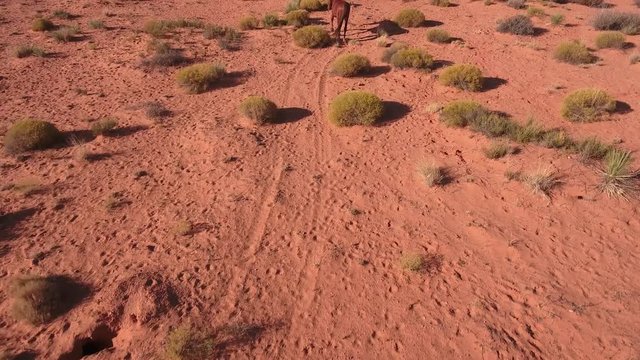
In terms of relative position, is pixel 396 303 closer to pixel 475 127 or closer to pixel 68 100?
pixel 475 127

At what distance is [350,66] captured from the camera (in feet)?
38.3

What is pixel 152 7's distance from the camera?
18156mm

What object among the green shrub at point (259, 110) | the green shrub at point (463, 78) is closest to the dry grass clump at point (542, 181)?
the green shrub at point (463, 78)

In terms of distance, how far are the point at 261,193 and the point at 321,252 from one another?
1855 mm

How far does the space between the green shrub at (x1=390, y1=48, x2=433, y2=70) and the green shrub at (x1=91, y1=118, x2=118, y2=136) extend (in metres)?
7.82

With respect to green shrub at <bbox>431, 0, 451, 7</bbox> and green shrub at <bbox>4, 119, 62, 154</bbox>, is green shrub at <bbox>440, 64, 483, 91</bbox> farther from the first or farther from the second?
green shrub at <bbox>4, 119, 62, 154</bbox>

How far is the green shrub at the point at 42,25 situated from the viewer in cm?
1468

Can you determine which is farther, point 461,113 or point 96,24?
point 96,24

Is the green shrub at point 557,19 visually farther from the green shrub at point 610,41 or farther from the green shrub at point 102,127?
the green shrub at point 102,127

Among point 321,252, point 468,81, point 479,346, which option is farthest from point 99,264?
point 468,81

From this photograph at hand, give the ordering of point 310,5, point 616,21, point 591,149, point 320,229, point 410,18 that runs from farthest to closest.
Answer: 1. point 310,5
2. point 410,18
3. point 616,21
4. point 591,149
5. point 320,229

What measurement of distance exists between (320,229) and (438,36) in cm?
986

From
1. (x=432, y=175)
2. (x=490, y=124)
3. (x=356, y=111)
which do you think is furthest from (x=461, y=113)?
(x=432, y=175)

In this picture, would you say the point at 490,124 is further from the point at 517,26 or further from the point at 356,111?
the point at 517,26
